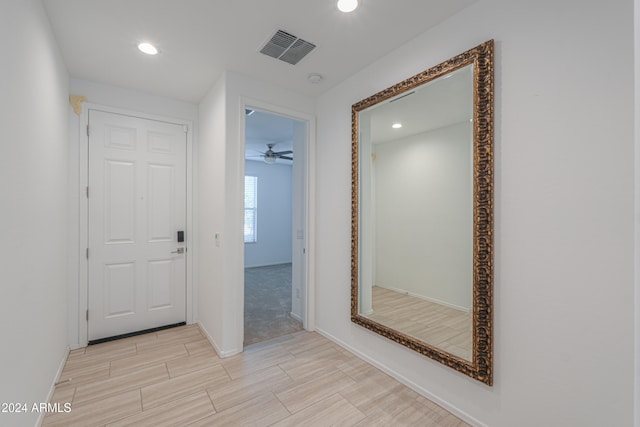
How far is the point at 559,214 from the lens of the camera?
4.59 feet

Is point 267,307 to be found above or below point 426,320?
below

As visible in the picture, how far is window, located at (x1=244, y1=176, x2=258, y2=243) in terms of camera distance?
7082mm

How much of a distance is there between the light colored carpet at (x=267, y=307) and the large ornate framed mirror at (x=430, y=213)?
117 cm

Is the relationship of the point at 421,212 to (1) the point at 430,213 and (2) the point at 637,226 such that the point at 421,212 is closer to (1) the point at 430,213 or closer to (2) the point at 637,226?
(1) the point at 430,213

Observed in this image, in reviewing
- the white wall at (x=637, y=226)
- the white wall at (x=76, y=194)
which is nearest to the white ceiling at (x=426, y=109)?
the white wall at (x=637, y=226)

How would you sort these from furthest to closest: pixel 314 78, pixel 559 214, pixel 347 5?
pixel 314 78 < pixel 347 5 < pixel 559 214

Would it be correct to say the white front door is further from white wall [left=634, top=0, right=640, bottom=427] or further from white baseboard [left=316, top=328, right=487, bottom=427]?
white wall [left=634, top=0, right=640, bottom=427]

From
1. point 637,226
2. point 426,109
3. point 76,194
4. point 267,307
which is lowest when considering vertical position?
point 267,307

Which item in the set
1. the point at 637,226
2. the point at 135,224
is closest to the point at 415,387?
the point at 637,226

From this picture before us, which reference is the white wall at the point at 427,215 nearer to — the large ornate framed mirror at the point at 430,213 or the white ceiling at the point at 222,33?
the large ornate framed mirror at the point at 430,213

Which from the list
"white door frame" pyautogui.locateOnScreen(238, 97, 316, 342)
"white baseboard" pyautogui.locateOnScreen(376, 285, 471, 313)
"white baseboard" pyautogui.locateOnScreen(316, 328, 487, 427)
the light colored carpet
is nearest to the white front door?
the light colored carpet

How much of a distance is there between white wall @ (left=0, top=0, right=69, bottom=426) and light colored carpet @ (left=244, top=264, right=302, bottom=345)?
159 cm

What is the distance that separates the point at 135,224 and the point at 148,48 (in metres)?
1.79

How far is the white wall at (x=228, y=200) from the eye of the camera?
2590 mm
